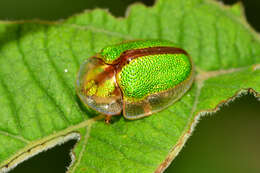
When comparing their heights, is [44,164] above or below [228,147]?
above

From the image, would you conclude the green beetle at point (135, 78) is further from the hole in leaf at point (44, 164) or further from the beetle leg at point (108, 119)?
the hole in leaf at point (44, 164)

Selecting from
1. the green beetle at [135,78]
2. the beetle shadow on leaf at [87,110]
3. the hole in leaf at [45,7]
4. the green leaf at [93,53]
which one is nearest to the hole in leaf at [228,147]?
the green leaf at [93,53]

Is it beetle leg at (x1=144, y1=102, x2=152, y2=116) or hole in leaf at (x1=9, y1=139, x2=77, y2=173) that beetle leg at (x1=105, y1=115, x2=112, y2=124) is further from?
hole in leaf at (x1=9, y1=139, x2=77, y2=173)

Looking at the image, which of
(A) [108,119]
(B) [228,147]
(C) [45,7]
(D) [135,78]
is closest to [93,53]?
(D) [135,78]

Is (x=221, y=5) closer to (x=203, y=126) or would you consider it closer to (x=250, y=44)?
(x=250, y=44)

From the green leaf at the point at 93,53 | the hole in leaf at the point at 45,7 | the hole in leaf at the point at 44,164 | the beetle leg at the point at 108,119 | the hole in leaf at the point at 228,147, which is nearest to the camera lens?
the green leaf at the point at 93,53

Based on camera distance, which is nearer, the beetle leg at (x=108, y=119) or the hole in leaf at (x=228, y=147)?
the beetle leg at (x=108, y=119)

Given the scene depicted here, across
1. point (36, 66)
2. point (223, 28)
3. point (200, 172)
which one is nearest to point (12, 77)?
point (36, 66)

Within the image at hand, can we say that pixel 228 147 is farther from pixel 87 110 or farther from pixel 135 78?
pixel 87 110
